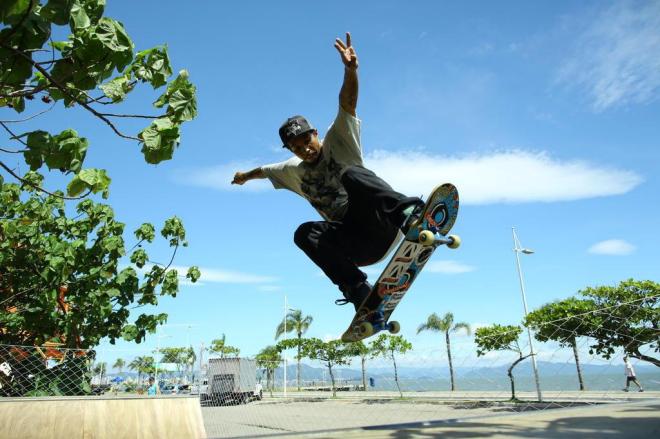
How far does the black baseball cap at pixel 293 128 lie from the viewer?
3.97 metres

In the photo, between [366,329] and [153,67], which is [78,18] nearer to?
[153,67]

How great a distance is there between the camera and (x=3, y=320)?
862 centimetres

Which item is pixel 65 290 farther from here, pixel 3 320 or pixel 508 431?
pixel 508 431

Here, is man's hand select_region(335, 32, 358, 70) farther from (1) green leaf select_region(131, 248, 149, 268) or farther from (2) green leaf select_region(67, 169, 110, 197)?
(1) green leaf select_region(131, 248, 149, 268)

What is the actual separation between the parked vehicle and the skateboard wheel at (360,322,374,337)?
67.0 feet

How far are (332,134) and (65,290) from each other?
8839mm

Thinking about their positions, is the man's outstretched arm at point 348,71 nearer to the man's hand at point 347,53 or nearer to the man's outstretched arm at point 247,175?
the man's hand at point 347,53

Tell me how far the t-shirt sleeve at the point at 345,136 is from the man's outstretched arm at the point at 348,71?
136mm

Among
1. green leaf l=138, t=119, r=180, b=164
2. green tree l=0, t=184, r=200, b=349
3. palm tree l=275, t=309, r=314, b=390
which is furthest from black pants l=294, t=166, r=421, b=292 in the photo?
palm tree l=275, t=309, r=314, b=390

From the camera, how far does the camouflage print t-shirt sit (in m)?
3.85

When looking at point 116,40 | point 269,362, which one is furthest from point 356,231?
point 269,362

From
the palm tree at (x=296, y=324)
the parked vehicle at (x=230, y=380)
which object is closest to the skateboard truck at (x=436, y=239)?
the parked vehicle at (x=230, y=380)

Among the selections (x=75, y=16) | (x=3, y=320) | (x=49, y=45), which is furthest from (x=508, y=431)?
(x=3, y=320)

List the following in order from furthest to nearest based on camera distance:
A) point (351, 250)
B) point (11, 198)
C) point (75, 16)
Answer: point (11, 198), point (351, 250), point (75, 16)
